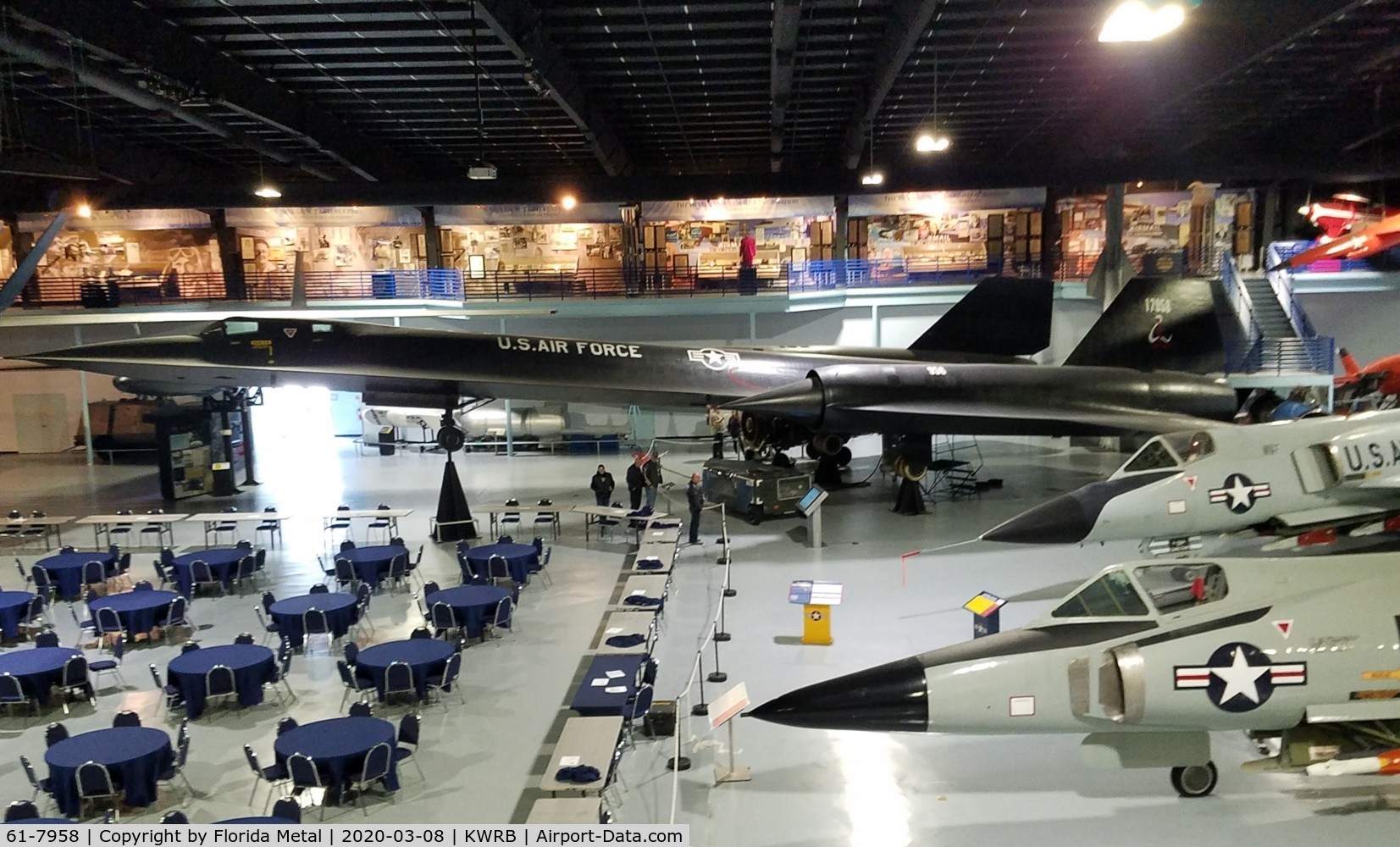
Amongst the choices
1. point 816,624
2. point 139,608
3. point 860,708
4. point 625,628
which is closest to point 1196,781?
point 860,708

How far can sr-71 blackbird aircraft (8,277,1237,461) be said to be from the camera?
1670 centimetres

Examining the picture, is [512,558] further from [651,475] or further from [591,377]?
[591,377]

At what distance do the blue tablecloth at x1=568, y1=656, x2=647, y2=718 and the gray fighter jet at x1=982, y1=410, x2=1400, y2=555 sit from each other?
17.9 ft

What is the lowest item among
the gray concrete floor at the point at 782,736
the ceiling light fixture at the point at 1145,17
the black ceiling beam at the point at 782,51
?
the gray concrete floor at the point at 782,736

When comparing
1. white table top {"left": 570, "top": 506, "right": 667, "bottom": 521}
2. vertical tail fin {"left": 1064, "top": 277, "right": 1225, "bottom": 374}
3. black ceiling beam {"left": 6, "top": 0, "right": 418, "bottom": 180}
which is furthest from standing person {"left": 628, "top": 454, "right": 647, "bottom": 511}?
black ceiling beam {"left": 6, "top": 0, "right": 418, "bottom": 180}

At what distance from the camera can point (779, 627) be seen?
12062mm

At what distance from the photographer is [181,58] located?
14703mm

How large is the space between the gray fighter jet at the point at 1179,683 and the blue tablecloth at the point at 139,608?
31.1 feet

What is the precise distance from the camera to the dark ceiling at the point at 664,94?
1416cm

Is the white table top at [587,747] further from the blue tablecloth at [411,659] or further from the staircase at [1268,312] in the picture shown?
the staircase at [1268,312]

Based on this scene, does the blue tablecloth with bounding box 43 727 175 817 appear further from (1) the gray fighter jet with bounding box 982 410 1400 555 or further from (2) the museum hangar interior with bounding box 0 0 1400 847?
(1) the gray fighter jet with bounding box 982 410 1400 555

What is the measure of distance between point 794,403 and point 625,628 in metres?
6.55

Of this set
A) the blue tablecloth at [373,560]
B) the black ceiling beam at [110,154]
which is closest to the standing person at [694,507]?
the blue tablecloth at [373,560]

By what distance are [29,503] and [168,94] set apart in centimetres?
1203
